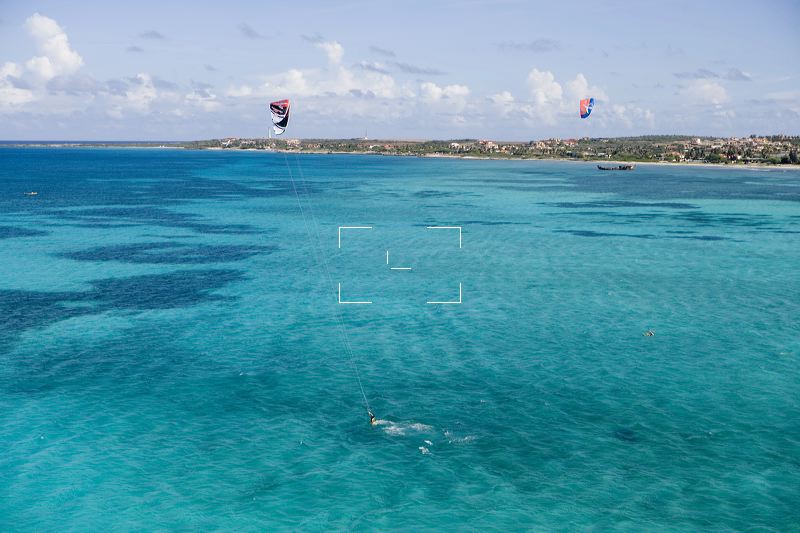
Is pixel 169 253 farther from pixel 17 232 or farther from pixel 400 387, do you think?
pixel 400 387

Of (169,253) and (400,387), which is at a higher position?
(169,253)

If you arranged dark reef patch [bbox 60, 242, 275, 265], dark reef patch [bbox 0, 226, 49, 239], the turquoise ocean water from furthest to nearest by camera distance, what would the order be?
dark reef patch [bbox 0, 226, 49, 239] → dark reef patch [bbox 60, 242, 275, 265] → the turquoise ocean water

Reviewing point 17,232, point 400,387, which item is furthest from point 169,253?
point 400,387

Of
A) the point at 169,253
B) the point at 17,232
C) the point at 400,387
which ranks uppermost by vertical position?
the point at 17,232

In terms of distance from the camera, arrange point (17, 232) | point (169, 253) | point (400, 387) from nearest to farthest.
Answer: point (400, 387), point (169, 253), point (17, 232)

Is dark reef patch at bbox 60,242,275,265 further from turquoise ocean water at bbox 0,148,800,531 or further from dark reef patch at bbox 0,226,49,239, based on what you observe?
dark reef patch at bbox 0,226,49,239

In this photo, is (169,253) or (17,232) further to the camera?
(17,232)

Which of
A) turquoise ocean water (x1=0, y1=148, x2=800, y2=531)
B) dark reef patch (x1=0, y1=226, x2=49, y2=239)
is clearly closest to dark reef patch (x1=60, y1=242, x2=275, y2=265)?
Answer: turquoise ocean water (x1=0, y1=148, x2=800, y2=531)

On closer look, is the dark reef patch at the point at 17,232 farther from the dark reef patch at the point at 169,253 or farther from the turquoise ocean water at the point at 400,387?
the dark reef patch at the point at 169,253
